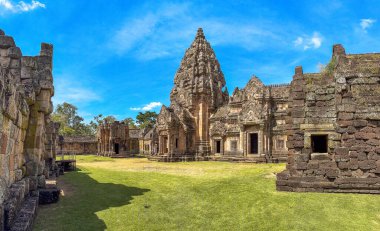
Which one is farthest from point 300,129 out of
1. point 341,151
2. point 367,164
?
point 367,164

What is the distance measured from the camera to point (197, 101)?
3206cm

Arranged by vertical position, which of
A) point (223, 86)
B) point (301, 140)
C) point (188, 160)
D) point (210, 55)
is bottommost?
point (188, 160)

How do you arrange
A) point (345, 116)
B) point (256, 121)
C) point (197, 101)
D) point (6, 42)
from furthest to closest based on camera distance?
point (197, 101) → point (256, 121) → point (345, 116) → point (6, 42)

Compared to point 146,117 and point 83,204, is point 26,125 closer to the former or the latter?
point 83,204

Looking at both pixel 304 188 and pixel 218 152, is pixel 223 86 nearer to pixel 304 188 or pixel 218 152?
pixel 218 152

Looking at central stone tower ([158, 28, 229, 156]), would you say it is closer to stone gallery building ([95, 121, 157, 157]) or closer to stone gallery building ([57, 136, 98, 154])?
stone gallery building ([95, 121, 157, 157])

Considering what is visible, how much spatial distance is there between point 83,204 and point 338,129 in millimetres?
9230

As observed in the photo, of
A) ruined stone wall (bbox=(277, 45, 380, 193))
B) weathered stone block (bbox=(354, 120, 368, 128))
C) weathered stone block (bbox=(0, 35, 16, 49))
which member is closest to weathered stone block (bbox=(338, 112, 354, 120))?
ruined stone wall (bbox=(277, 45, 380, 193))

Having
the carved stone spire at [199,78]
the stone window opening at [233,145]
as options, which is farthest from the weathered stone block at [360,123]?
the carved stone spire at [199,78]

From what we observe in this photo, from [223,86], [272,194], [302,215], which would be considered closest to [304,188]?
[272,194]

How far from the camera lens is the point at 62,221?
698 centimetres

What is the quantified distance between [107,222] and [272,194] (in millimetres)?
5578

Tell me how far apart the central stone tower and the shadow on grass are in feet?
61.4

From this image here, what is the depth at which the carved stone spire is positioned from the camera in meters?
31.8
